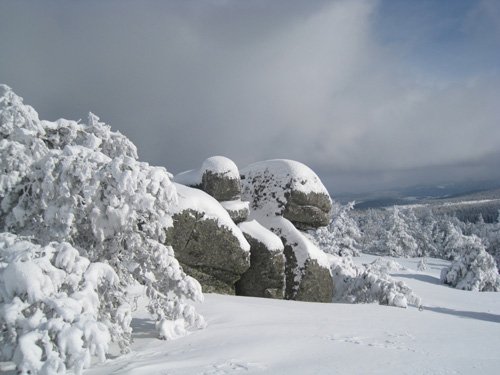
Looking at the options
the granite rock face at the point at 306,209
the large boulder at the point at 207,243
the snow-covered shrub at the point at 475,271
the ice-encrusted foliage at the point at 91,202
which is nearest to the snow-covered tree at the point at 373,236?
the snow-covered shrub at the point at 475,271

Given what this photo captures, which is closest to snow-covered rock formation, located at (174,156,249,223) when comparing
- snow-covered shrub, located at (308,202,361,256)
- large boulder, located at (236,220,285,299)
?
large boulder, located at (236,220,285,299)

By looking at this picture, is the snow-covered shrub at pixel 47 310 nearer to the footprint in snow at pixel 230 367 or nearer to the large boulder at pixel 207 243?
Result: the footprint in snow at pixel 230 367

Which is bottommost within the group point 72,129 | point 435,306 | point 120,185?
point 435,306

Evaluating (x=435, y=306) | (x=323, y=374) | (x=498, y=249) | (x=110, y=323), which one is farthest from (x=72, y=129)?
(x=498, y=249)

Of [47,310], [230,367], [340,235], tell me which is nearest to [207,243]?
[230,367]

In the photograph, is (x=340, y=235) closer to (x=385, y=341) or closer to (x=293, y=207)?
(x=293, y=207)

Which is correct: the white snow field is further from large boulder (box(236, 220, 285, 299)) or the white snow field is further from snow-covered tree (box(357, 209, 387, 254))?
snow-covered tree (box(357, 209, 387, 254))

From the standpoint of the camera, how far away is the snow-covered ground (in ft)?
16.3

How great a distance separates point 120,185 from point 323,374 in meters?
4.10

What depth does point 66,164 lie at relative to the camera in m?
6.08

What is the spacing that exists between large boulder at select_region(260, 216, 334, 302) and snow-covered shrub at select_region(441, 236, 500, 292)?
71.5ft

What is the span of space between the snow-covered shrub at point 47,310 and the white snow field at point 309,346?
1.02 metres

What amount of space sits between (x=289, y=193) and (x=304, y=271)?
376 centimetres

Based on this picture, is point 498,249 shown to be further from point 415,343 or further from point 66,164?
point 66,164
